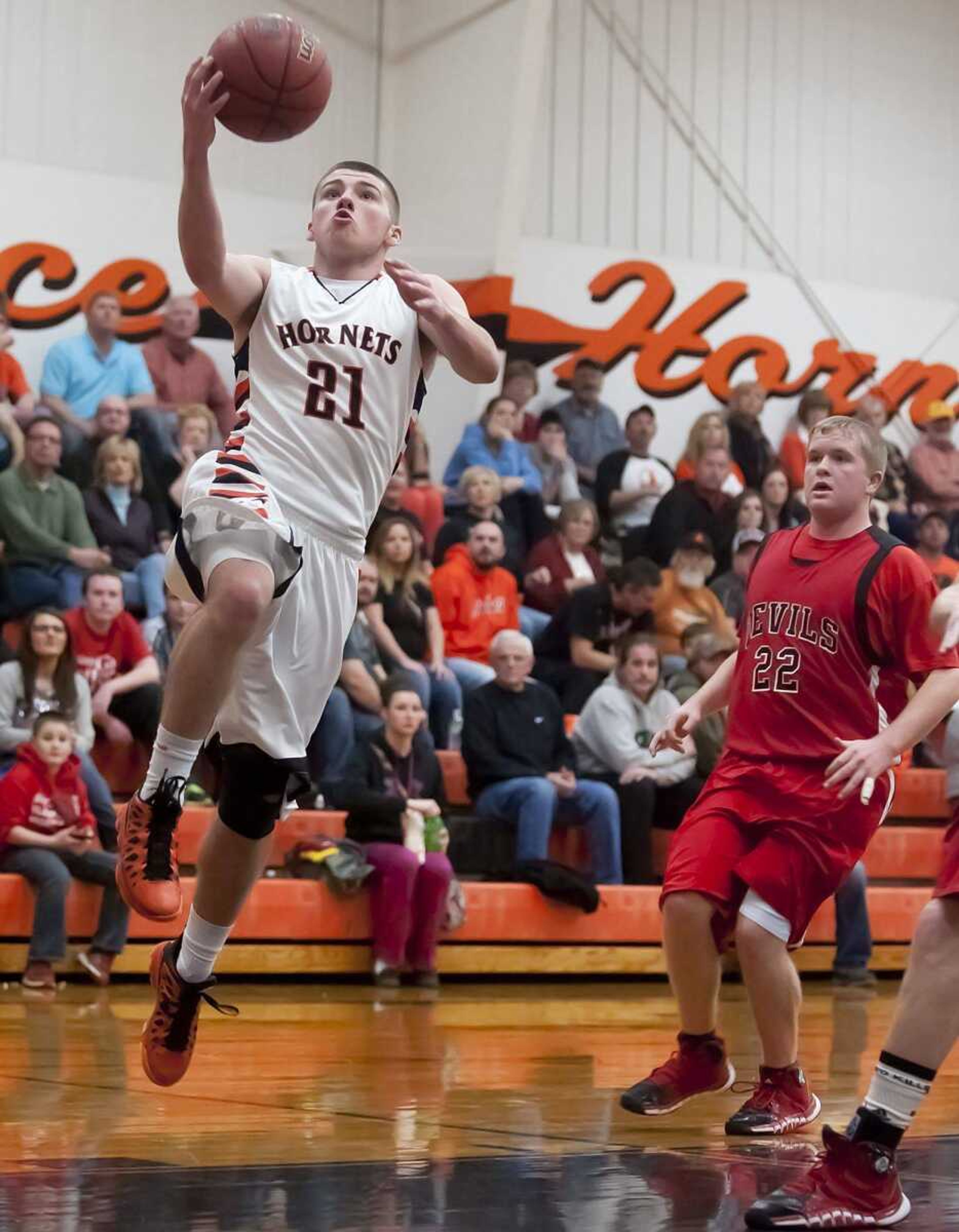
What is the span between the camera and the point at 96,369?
11.3 m

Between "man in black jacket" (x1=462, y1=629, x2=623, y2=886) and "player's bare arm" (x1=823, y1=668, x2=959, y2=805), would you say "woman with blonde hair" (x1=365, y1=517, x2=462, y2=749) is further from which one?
"player's bare arm" (x1=823, y1=668, x2=959, y2=805)

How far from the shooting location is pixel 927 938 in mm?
3441

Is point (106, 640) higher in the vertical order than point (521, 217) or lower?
lower

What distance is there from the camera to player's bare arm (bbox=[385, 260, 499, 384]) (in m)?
4.18

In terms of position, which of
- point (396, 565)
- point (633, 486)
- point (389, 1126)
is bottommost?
point (389, 1126)

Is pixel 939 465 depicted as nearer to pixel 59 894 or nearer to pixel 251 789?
pixel 59 894

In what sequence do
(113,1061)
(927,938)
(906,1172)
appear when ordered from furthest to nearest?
(113,1061), (906,1172), (927,938)

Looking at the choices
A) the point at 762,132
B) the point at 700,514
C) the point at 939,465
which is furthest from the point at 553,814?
the point at 762,132

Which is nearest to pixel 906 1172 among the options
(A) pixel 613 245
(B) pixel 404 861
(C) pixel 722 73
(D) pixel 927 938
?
(D) pixel 927 938

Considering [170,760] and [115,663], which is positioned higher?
[170,760]

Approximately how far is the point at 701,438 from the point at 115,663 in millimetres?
4940

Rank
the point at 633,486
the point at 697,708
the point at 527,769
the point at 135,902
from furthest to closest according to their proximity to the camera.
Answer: the point at 633,486, the point at 527,769, the point at 697,708, the point at 135,902

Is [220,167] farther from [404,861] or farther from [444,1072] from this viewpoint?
[444,1072]

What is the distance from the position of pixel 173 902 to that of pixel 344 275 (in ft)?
5.15
